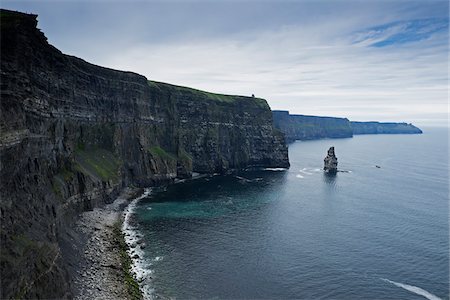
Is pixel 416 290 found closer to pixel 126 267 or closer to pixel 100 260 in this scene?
pixel 126 267

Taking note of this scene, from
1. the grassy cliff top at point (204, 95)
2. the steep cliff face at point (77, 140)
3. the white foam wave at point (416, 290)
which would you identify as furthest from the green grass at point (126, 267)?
the grassy cliff top at point (204, 95)

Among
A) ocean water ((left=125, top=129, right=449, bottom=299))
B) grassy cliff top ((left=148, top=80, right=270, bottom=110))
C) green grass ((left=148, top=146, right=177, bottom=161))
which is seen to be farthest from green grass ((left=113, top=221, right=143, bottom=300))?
grassy cliff top ((left=148, top=80, right=270, bottom=110))

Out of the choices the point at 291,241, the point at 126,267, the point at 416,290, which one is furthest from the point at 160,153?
the point at 416,290

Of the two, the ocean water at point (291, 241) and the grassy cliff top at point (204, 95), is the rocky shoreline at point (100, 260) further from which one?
the grassy cliff top at point (204, 95)

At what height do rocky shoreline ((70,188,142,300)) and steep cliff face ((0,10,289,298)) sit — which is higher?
steep cliff face ((0,10,289,298))

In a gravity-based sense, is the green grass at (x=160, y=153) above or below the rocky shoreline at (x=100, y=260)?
above

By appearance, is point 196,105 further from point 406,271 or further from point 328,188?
point 406,271

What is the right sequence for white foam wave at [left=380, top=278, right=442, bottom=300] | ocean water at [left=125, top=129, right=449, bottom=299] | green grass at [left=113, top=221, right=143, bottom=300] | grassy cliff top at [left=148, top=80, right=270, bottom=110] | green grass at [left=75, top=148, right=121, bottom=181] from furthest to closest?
grassy cliff top at [left=148, top=80, right=270, bottom=110] < green grass at [left=75, top=148, right=121, bottom=181] < ocean water at [left=125, top=129, right=449, bottom=299] < white foam wave at [left=380, top=278, right=442, bottom=300] < green grass at [left=113, top=221, right=143, bottom=300]

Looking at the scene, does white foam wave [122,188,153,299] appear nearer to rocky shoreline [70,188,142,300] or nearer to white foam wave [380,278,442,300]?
rocky shoreline [70,188,142,300]
